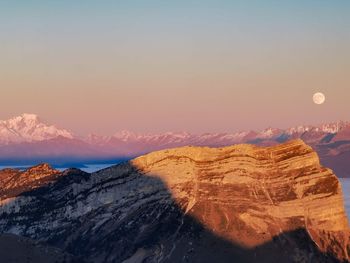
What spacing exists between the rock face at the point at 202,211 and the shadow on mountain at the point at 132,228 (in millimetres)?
223

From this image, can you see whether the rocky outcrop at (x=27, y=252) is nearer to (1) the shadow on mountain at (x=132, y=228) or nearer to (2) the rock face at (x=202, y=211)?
(1) the shadow on mountain at (x=132, y=228)

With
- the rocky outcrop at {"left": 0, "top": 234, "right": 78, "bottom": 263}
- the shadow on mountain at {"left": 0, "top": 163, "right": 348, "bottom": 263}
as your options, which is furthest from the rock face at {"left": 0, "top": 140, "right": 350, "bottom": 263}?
the rocky outcrop at {"left": 0, "top": 234, "right": 78, "bottom": 263}

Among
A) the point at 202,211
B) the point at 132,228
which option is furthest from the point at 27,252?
the point at 202,211

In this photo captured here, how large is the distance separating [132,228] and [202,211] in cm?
1375

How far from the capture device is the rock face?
16588cm

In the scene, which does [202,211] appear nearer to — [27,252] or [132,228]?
[132,228]

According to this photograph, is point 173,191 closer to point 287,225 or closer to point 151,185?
point 151,185

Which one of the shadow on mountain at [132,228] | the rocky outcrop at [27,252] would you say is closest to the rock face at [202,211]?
the shadow on mountain at [132,228]

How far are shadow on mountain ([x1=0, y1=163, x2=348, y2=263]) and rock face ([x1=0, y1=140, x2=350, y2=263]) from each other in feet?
0.73

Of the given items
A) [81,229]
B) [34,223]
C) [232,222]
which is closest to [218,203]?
[232,222]

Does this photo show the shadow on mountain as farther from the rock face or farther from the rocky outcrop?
the rocky outcrop

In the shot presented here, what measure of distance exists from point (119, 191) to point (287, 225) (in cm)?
3773

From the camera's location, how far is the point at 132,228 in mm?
176000

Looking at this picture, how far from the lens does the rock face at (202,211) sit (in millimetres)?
165875
